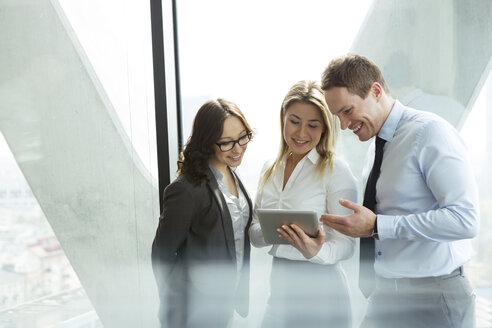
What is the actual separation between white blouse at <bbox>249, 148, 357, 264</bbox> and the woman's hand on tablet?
2.0 inches

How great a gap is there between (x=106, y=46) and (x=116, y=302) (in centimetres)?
107

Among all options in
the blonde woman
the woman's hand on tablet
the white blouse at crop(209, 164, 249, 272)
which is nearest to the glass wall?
the white blouse at crop(209, 164, 249, 272)

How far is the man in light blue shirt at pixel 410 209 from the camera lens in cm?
93

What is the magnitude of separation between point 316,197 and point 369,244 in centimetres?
20

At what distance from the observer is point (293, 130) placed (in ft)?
4.00

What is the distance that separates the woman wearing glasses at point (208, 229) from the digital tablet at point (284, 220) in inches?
6.4

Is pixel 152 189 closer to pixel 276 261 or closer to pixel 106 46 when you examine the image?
pixel 106 46

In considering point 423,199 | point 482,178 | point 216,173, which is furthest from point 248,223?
point 482,178

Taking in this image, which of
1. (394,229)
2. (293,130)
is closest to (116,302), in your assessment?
(293,130)

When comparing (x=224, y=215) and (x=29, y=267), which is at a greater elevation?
(x=224, y=215)

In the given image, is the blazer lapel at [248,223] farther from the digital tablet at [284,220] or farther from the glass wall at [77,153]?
the glass wall at [77,153]

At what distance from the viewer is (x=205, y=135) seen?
1.24 m

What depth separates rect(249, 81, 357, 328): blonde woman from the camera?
45.9 inches

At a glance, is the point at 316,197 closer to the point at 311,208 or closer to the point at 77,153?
the point at 311,208
